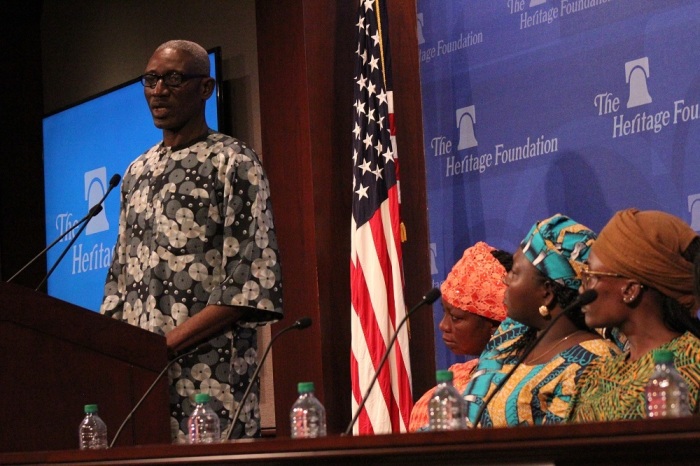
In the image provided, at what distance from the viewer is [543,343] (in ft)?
11.5

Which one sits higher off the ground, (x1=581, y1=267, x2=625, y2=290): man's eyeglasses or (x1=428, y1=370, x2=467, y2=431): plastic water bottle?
(x1=581, y1=267, x2=625, y2=290): man's eyeglasses

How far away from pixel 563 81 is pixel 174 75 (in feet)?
6.55

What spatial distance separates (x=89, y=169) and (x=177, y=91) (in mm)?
3709

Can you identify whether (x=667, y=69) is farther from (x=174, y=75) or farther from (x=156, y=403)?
(x=156, y=403)

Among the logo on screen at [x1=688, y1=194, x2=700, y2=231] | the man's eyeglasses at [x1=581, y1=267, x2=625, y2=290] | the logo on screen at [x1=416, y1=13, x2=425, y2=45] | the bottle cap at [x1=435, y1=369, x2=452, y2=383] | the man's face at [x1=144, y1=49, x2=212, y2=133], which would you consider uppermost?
the logo on screen at [x1=416, y1=13, x2=425, y2=45]

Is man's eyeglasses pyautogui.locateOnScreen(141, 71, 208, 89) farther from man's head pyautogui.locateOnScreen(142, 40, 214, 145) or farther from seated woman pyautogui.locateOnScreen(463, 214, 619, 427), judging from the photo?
seated woman pyautogui.locateOnScreen(463, 214, 619, 427)

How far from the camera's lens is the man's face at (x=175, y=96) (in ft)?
12.0

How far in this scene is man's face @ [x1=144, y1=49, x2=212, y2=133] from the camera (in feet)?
12.0

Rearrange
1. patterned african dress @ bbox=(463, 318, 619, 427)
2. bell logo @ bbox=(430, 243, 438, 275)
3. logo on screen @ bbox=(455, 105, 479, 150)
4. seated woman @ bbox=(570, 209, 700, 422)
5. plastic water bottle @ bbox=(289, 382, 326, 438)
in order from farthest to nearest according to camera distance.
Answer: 1. bell logo @ bbox=(430, 243, 438, 275)
2. logo on screen @ bbox=(455, 105, 479, 150)
3. patterned african dress @ bbox=(463, 318, 619, 427)
4. seated woman @ bbox=(570, 209, 700, 422)
5. plastic water bottle @ bbox=(289, 382, 326, 438)

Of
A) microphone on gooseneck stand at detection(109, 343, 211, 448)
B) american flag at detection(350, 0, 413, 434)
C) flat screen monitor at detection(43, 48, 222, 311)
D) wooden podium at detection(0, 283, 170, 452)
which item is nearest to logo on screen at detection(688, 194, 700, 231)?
american flag at detection(350, 0, 413, 434)

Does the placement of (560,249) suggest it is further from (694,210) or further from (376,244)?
(376,244)

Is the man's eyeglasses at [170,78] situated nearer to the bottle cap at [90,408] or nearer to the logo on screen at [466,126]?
the bottle cap at [90,408]

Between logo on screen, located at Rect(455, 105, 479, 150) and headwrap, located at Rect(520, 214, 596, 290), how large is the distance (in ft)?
6.08

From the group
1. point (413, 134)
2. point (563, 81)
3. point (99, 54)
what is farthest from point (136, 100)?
point (563, 81)
